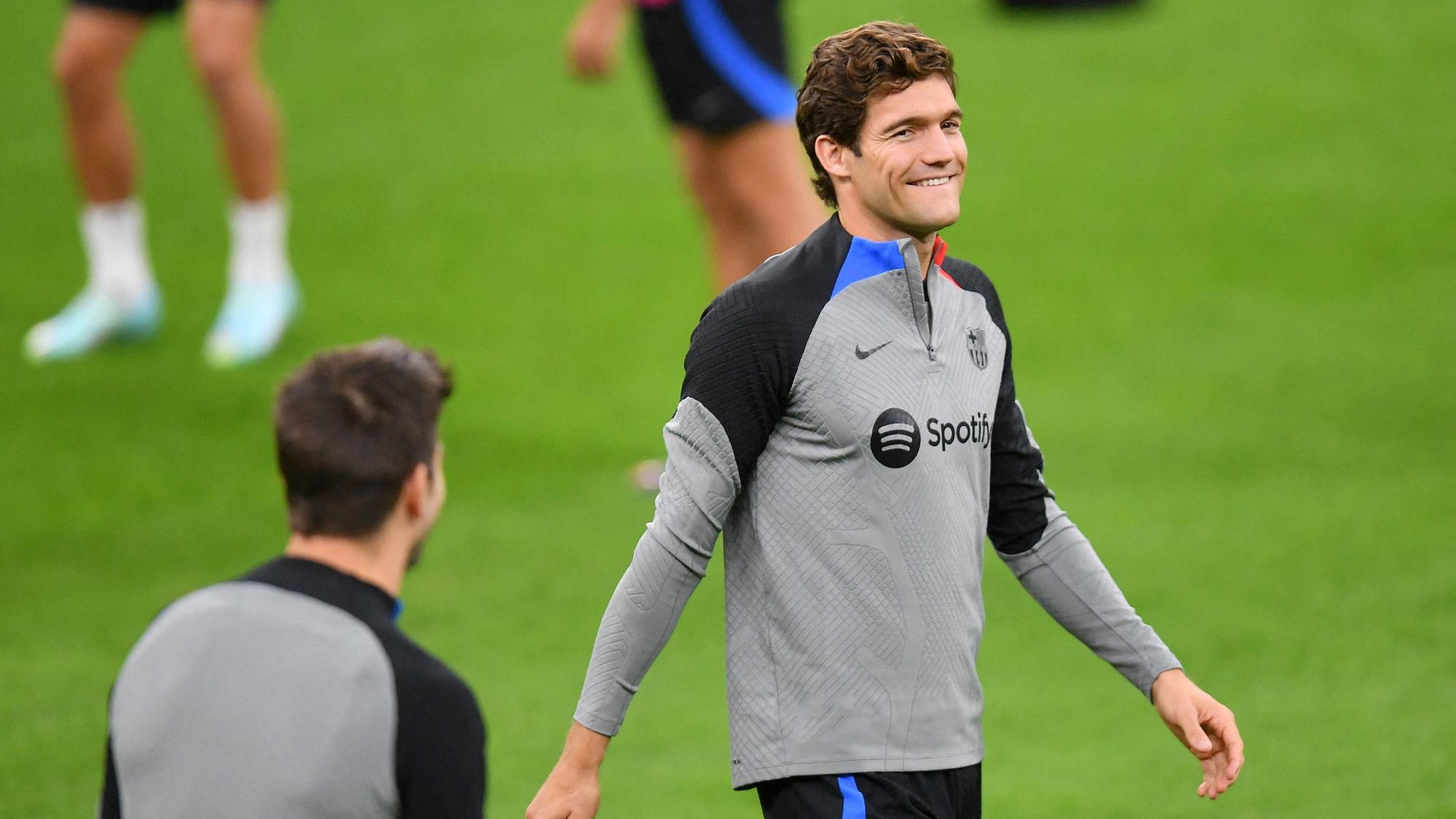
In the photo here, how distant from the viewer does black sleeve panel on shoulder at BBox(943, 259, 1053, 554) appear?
106 inches

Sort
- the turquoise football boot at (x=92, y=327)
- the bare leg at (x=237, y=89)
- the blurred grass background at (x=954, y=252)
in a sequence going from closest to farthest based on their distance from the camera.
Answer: the blurred grass background at (x=954, y=252) → the bare leg at (x=237, y=89) → the turquoise football boot at (x=92, y=327)

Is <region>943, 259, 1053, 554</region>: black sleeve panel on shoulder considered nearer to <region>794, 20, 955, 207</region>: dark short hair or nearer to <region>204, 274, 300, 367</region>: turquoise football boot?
<region>794, 20, 955, 207</region>: dark short hair

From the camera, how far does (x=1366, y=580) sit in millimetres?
5020

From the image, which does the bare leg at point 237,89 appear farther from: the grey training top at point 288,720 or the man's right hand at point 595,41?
the grey training top at point 288,720

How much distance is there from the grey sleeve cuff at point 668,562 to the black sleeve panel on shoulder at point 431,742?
44cm

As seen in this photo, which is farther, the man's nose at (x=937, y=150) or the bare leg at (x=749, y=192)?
the bare leg at (x=749, y=192)

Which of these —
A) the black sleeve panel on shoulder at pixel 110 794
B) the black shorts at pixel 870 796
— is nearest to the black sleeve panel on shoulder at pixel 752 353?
the black shorts at pixel 870 796

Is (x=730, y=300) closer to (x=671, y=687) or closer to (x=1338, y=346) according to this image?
(x=671, y=687)

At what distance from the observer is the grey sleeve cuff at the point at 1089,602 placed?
2664 mm

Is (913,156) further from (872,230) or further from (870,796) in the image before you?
(870,796)

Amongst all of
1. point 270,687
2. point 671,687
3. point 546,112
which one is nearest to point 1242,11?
point 546,112

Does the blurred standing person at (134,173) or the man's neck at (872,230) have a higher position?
the man's neck at (872,230)

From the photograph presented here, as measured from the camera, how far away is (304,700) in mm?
1980

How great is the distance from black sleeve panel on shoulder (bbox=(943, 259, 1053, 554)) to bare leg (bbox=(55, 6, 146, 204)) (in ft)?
16.8
